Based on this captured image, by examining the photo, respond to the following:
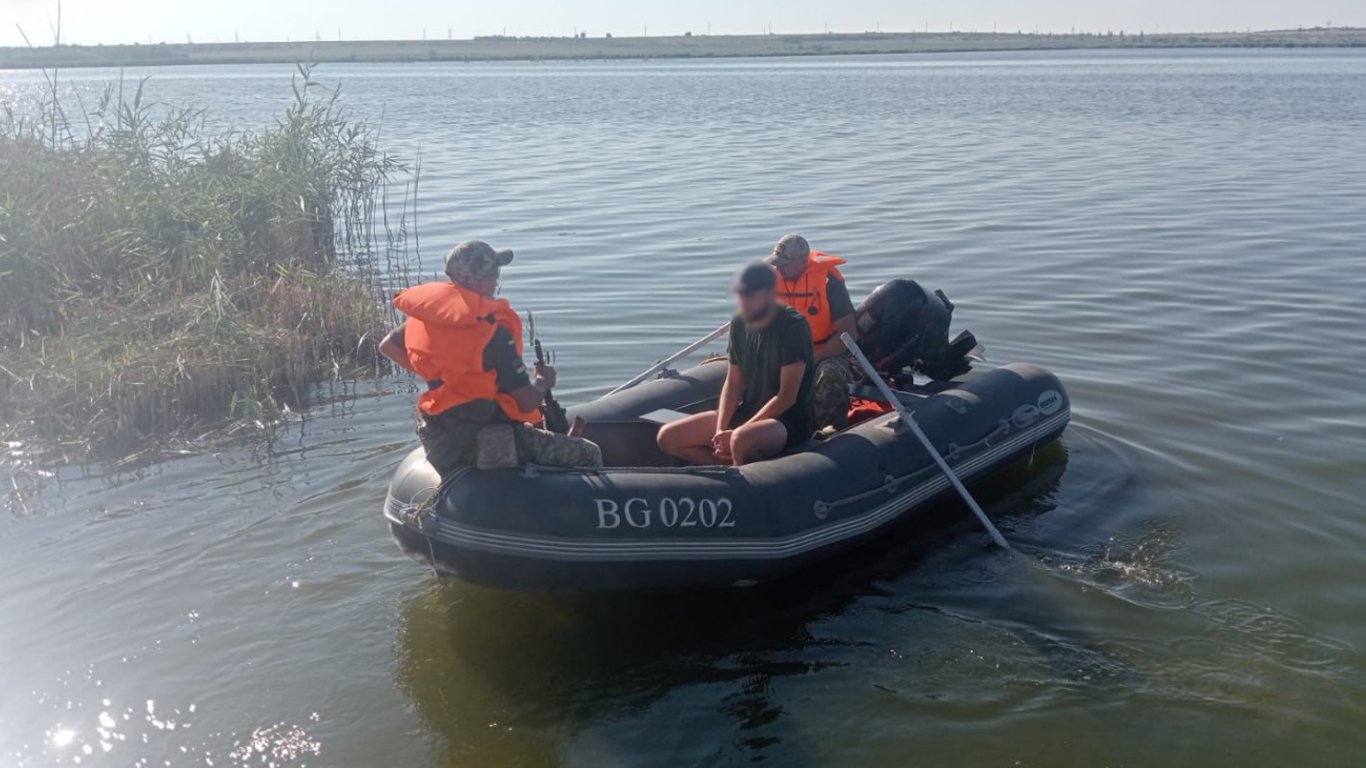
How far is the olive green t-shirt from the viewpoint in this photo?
5367 mm

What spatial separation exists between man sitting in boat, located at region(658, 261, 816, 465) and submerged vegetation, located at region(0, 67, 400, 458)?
10.3ft

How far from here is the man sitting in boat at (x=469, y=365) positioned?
466 centimetres

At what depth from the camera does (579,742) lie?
4270mm

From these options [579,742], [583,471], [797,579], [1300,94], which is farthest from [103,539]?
[1300,94]

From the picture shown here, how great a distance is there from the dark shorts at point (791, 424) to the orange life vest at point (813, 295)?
28.6 inches

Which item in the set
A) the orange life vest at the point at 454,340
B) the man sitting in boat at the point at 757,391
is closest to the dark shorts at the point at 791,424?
the man sitting in boat at the point at 757,391

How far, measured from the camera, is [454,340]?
4668mm

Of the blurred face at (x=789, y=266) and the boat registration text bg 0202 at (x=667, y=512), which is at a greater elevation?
the blurred face at (x=789, y=266)

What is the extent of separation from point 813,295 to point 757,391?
875mm

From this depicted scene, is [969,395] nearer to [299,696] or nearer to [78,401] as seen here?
[299,696]

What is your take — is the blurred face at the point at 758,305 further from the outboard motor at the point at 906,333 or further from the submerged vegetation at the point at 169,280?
the submerged vegetation at the point at 169,280

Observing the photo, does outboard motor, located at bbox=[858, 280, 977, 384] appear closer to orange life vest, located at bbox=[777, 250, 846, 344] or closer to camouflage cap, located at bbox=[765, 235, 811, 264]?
orange life vest, located at bbox=[777, 250, 846, 344]

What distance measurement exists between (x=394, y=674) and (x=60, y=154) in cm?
660

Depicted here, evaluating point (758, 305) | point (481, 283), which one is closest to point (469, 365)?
point (481, 283)
